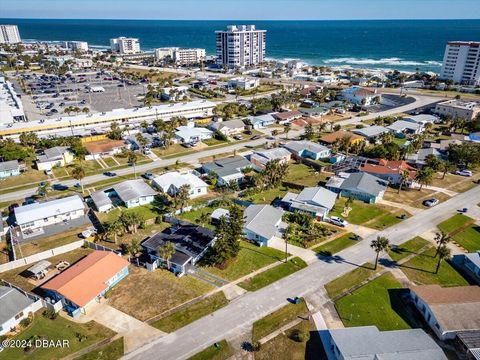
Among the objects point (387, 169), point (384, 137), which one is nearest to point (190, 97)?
point (384, 137)

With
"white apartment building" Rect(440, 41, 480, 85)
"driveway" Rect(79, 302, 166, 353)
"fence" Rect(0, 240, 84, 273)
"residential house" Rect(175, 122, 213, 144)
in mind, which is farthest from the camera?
"white apartment building" Rect(440, 41, 480, 85)

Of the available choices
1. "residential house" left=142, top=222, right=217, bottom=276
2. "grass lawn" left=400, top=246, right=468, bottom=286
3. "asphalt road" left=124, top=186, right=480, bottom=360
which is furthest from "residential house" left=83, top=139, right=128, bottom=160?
"grass lawn" left=400, top=246, right=468, bottom=286

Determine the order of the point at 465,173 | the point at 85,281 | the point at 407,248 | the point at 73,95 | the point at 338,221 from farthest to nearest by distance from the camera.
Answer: the point at 73,95 → the point at 465,173 → the point at 338,221 → the point at 407,248 → the point at 85,281

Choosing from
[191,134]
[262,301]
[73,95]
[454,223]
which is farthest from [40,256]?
[73,95]

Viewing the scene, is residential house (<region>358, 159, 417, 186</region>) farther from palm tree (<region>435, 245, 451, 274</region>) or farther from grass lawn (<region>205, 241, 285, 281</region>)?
grass lawn (<region>205, 241, 285, 281</region>)

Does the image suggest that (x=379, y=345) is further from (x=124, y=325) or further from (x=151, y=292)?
(x=124, y=325)

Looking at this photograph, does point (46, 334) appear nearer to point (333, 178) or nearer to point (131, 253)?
point (131, 253)

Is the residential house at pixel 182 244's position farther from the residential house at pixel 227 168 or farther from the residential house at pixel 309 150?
the residential house at pixel 309 150
